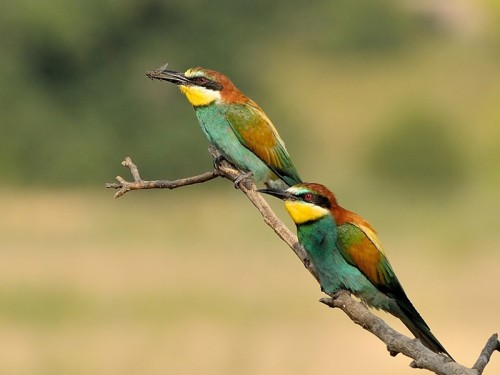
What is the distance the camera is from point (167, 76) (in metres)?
3.10

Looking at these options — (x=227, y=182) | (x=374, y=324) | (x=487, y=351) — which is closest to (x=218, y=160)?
(x=374, y=324)

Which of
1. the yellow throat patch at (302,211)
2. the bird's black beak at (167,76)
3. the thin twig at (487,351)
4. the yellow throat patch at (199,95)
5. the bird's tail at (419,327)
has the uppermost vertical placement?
the yellow throat patch at (199,95)

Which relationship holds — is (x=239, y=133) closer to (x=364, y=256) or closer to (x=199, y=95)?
(x=199, y=95)

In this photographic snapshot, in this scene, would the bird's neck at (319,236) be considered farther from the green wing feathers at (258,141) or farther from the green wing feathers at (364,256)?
the green wing feathers at (258,141)

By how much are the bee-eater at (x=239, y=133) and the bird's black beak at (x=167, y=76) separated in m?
0.12

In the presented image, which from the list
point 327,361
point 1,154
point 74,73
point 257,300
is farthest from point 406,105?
point 327,361

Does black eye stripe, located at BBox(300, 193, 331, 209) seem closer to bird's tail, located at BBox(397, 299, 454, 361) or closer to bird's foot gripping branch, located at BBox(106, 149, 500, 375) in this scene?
bird's foot gripping branch, located at BBox(106, 149, 500, 375)

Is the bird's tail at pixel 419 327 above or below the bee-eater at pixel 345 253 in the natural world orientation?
below

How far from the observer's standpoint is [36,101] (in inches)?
654

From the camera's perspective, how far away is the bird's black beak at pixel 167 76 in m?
2.98

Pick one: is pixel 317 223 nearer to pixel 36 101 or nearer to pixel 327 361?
pixel 327 361

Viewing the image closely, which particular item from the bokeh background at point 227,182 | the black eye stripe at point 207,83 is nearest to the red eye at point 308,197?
the black eye stripe at point 207,83

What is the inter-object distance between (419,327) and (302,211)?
1.09ft

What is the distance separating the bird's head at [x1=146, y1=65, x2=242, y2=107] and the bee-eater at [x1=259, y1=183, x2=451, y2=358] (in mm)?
580
